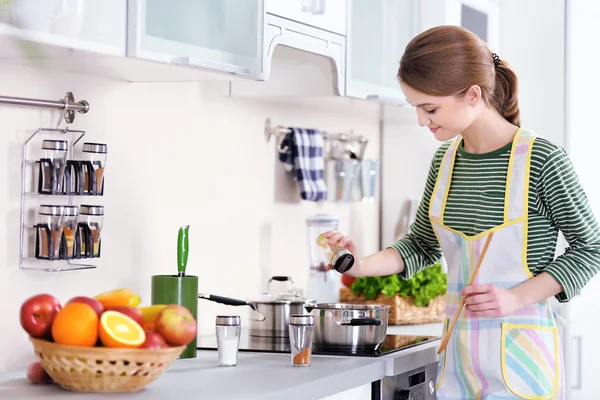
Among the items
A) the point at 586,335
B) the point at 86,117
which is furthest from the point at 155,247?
the point at 586,335

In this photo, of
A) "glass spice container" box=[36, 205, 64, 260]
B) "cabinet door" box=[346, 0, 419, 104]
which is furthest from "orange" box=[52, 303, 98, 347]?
"cabinet door" box=[346, 0, 419, 104]

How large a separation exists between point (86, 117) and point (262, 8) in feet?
1.58

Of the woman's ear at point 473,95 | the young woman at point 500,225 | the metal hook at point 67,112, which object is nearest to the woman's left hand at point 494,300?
the young woman at point 500,225

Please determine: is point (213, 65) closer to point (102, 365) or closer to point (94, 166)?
point (94, 166)

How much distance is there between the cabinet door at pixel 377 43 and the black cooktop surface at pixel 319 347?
0.69 meters

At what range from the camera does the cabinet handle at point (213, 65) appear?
1.84 m

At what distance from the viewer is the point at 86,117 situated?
216 cm

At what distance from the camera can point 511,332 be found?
200 centimetres

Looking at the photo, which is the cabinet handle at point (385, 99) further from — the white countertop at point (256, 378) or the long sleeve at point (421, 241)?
the white countertop at point (256, 378)

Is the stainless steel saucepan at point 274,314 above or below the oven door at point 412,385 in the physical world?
above

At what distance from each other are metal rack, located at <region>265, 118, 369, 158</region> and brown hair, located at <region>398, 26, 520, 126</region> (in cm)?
93

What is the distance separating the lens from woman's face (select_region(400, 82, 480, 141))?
1998mm

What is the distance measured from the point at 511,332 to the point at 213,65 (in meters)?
0.86

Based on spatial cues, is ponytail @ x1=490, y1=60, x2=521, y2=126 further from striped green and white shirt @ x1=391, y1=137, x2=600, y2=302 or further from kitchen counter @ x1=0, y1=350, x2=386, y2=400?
kitchen counter @ x1=0, y1=350, x2=386, y2=400
